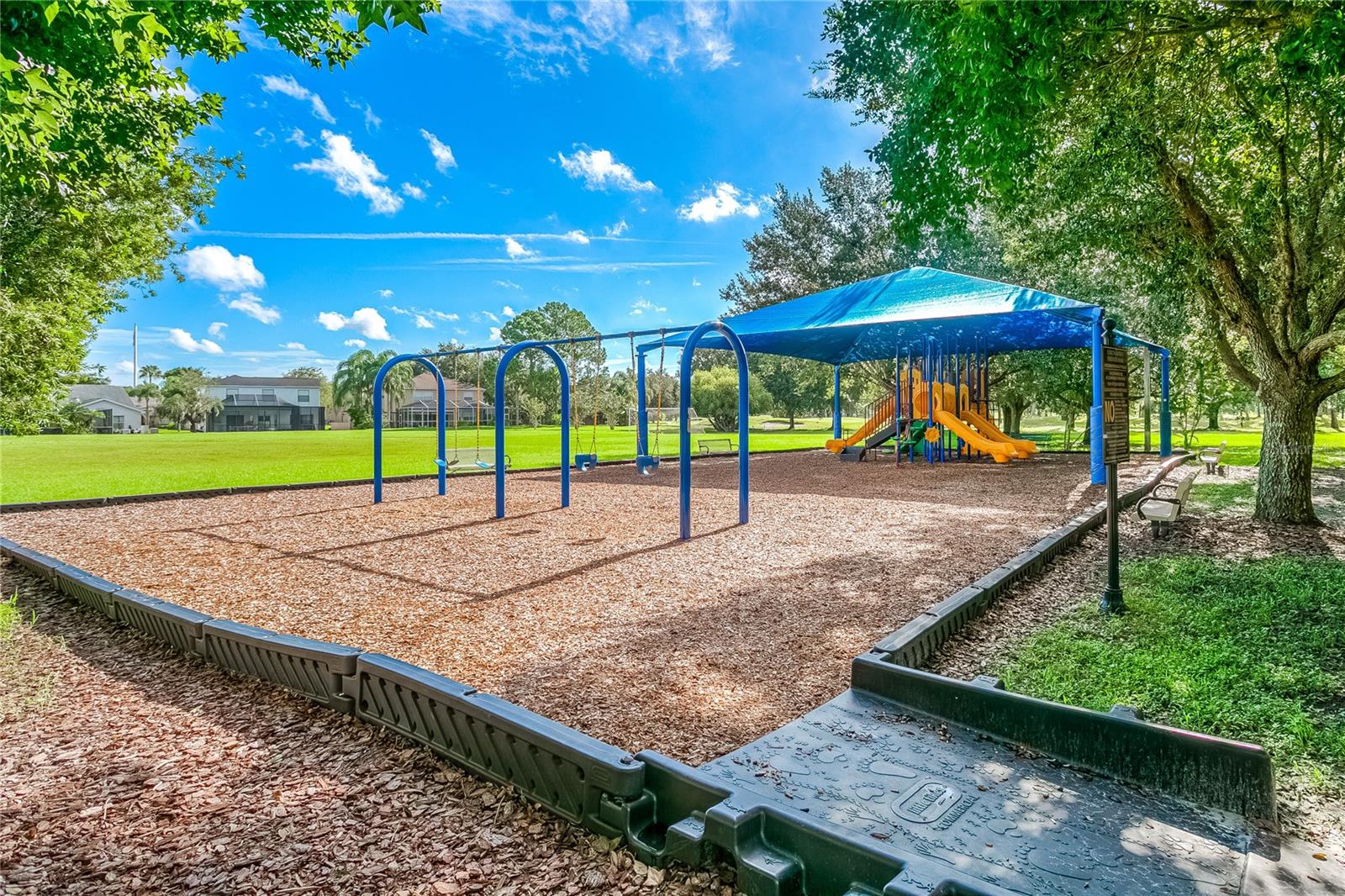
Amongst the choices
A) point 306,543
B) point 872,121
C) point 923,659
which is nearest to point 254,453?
point 306,543

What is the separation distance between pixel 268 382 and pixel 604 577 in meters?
89.3

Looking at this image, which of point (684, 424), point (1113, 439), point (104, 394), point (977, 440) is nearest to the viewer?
point (1113, 439)

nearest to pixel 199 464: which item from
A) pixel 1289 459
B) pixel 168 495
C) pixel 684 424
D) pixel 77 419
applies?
pixel 168 495

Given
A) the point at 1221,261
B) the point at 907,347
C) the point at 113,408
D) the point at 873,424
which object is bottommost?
the point at 873,424

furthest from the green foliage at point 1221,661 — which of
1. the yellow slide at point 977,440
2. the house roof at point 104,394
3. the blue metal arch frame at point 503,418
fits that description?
Answer: the house roof at point 104,394

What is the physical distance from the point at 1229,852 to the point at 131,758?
376 centimetres

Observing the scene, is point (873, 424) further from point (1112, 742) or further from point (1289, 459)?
point (1112, 742)

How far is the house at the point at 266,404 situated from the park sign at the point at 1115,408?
76.7 meters

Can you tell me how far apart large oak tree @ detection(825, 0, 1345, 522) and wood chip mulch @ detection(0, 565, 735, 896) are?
13.6 ft

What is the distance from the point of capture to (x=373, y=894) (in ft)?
6.04

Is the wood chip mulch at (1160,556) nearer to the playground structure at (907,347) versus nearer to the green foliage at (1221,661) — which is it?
the green foliage at (1221,661)

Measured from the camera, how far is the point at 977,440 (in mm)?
14781

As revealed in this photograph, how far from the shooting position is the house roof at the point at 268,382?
260 feet

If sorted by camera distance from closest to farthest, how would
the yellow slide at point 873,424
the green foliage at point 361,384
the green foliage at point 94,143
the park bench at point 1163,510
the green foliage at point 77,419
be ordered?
the green foliage at point 94,143
the park bench at point 1163,510
the yellow slide at point 873,424
the green foliage at point 77,419
the green foliage at point 361,384
